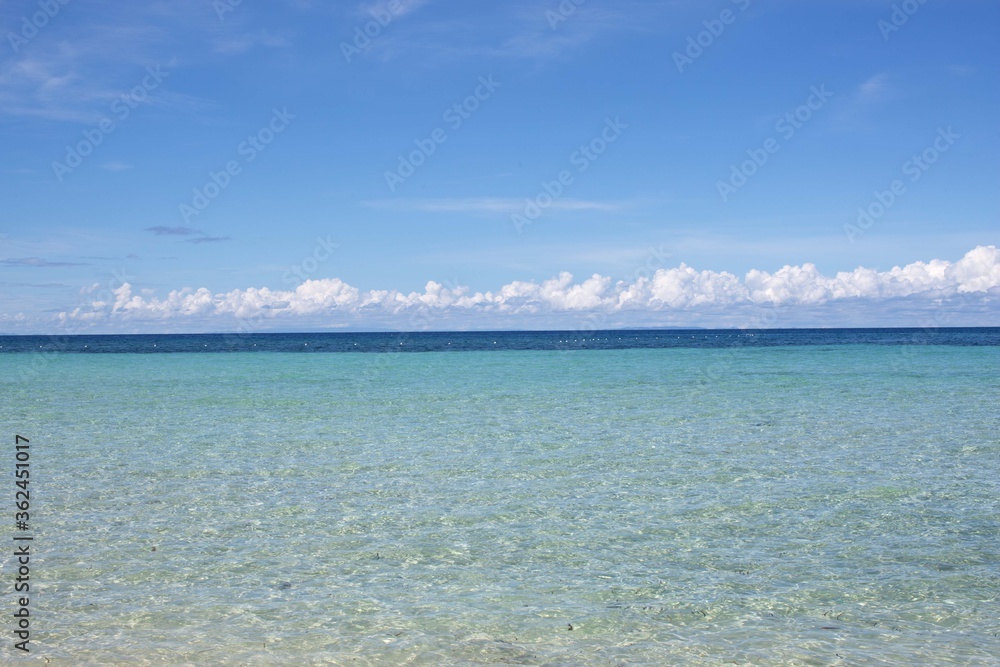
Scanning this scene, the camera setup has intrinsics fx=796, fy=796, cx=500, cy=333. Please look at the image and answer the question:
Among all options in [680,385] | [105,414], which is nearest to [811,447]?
[680,385]

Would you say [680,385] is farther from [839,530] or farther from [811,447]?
[839,530]

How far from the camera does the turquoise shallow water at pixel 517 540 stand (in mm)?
7180

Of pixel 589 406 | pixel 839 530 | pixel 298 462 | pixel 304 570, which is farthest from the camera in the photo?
pixel 589 406

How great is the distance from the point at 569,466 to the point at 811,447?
5.71 metres

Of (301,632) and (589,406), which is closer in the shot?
(301,632)

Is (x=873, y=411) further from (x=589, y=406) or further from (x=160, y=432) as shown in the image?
(x=160, y=432)

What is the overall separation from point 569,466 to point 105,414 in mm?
15867

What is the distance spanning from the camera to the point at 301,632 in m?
7.37

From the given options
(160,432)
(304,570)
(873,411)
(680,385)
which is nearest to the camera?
(304,570)

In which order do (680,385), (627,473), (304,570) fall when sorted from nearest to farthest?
(304,570), (627,473), (680,385)

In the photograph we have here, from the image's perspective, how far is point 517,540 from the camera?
10.2 meters

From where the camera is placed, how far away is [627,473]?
1444 cm

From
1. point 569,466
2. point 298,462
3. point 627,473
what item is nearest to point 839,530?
point 627,473

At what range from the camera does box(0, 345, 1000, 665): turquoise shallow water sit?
23.6 feet
